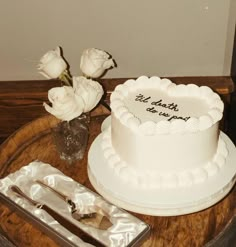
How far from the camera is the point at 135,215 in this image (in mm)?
1058

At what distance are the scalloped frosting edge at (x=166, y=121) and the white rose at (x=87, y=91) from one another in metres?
0.07

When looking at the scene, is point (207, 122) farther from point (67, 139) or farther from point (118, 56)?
point (118, 56)

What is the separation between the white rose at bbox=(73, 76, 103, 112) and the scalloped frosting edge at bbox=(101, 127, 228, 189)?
155mm

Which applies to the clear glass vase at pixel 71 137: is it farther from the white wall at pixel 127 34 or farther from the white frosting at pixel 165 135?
the white wall at pixel 127 34

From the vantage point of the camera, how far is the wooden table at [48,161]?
1009 millimetres

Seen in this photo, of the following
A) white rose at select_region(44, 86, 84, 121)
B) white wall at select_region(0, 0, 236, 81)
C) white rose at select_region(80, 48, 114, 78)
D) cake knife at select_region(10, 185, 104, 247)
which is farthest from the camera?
white wall at select_region(0, 0, 236, 81)

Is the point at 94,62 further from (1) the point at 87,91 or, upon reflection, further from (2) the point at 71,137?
(2) the point at 71,137

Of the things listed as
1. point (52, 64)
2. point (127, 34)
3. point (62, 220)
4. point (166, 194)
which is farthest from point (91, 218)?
point (127, 34)

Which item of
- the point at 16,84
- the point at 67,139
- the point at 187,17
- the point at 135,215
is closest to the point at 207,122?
the point at 135,215

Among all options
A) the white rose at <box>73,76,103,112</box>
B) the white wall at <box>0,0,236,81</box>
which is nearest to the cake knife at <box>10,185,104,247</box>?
the white rose at <box>73,76,103,112</box>

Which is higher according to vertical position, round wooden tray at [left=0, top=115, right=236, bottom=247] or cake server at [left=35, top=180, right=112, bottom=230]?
cake server at [left=35, top=180, right=112, bottom=230]

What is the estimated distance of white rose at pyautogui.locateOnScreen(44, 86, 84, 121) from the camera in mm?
1076

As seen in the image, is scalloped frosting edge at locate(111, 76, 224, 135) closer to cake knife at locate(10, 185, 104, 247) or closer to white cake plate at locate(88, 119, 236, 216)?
white cake plate at locate(88, 119, 236, 216)

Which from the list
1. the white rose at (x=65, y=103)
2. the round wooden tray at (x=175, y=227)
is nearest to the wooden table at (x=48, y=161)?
the round wooden tray at (x=175, y=227)
